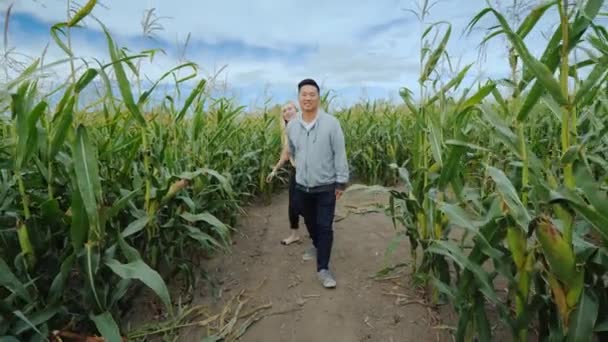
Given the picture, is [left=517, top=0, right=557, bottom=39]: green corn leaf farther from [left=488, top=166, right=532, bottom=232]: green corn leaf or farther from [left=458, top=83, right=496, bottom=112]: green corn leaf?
[left=488, top=166, right=532, bottom=232]: green corn leaf

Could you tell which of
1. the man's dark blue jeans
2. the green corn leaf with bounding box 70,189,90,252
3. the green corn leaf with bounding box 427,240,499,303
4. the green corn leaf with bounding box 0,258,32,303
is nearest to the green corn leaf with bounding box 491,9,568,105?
the green corn leaf with bounding box 427,240,499,303

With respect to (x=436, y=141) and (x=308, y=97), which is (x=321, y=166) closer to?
(x=308, y=97)

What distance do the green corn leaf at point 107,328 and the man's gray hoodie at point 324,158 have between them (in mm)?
1657

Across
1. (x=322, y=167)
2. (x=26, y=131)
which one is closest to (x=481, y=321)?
(x=322, y=167)

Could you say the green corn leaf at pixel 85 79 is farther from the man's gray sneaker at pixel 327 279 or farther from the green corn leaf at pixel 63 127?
the man's gray sneaker at pixel 327 279

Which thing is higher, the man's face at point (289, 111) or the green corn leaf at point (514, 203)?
the man's face at point (289, 111)

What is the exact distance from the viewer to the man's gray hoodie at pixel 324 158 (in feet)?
9.57

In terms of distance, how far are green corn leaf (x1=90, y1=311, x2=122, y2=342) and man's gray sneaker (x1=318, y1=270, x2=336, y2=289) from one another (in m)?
1.52

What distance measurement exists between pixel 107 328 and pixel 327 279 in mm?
1588

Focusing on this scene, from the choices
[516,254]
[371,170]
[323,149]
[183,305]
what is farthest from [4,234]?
[371,170]

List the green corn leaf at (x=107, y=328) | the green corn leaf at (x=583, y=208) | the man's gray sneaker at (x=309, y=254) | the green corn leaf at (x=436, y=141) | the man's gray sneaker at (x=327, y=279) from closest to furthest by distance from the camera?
the green corn leaf at (x=583, y=208) < the green corn leaf at (x=107, y=328) < the green corn leaf at (x=436, y=141) < the man's gray sneaker at (x=327, y=279) < the man's gray sneaker at (x=309, y=254)

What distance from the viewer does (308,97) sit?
2.93 meters

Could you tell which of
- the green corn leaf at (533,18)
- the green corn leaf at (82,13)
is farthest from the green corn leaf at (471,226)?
the green corn leaf at (82,13)

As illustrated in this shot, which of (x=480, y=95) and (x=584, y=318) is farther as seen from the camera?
(x=480, y=95)
